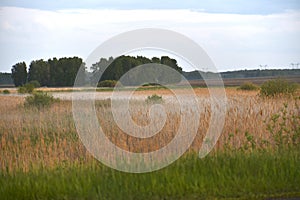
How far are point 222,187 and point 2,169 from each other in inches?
170

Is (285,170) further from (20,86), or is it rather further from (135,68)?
(20,86)

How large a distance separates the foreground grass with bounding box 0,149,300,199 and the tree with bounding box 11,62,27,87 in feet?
85.8

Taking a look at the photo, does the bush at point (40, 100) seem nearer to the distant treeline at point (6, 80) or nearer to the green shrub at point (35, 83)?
the green shrub at point (35, 83)

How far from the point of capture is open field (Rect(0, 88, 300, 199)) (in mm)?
7641

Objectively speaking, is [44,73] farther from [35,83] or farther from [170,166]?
[170,166]

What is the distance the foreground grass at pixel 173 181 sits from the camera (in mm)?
7551

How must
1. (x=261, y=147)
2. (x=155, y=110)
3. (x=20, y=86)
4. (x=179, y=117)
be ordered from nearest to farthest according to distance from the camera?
(x=261, y=147), (x=179, y=117), (x=155, y=110), (x=20, y=86)

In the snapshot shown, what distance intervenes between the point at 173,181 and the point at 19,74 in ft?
96.2

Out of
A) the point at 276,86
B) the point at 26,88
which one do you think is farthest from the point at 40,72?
the point at 276,86

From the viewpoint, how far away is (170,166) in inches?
344

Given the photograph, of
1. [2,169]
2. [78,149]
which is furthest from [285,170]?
[2,169]

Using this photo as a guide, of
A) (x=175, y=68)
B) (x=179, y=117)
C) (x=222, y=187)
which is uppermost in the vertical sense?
(x=175, y=68)

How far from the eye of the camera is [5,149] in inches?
403

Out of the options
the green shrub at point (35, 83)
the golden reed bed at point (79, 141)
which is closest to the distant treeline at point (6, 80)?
the green shrub at point (35, 83)
